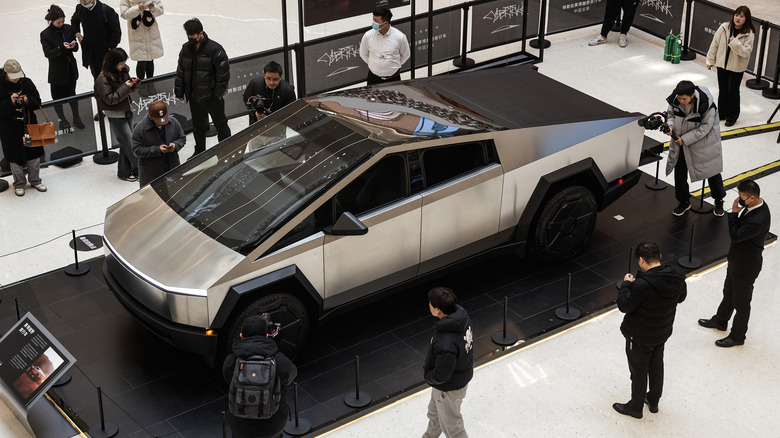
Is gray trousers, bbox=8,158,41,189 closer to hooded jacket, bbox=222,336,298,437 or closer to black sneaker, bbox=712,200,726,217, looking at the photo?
hooded jacket, bbox=222,336,298,437

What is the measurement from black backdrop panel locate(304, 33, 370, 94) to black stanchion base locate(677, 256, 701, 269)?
214 inches

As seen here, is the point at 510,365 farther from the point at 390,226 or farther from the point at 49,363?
the point at 49,363

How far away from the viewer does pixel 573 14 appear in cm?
1576

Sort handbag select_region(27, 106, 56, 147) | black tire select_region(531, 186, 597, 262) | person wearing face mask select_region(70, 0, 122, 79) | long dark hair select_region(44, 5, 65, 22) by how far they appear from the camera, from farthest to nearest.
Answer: person wearing face mask select_region(70, 0, 122, 79)
long dark hair select_region(44, 5, 65, 22)
handbag select_region(27, 106, 56, 147)
black tire select_region(531, 186, 597, 262)

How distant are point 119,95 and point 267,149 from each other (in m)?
3.05

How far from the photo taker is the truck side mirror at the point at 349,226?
26.9 ft

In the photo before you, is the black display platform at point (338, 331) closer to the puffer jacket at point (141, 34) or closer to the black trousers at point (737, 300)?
the black trousers at point (737, 300)

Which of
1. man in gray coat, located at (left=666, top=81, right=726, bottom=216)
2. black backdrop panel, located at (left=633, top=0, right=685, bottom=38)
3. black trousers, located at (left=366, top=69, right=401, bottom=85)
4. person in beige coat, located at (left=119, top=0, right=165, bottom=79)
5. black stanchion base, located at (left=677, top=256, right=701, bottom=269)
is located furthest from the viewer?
black backdrop panel, located at (left=633, top=0, right=685, bottom=38)

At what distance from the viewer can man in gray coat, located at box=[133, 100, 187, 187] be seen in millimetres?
10148

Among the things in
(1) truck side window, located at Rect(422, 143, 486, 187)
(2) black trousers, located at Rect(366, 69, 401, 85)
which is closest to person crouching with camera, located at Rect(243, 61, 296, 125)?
(2) black trousers, located at Rect(366, 69, 401, 85)

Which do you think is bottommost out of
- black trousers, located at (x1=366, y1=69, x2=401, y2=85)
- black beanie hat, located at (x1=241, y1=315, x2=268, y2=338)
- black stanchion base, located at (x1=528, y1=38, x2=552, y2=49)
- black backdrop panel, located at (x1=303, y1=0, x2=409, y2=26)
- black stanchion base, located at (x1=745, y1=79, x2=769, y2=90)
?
black stanchion base, located at (x1=745, y1=79, x2=769, y2=90)

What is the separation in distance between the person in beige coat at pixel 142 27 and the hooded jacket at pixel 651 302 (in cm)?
806

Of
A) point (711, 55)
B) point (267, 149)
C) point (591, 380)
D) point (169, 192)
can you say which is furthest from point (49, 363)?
point (711, 55)

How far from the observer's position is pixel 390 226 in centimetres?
868
